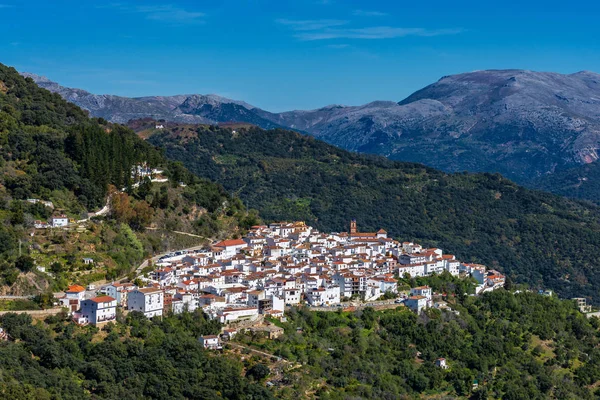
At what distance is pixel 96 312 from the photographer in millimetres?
36344

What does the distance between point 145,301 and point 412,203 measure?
56.8 metres

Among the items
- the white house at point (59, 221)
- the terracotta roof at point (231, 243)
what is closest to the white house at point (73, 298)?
the white house at point (59, 221)

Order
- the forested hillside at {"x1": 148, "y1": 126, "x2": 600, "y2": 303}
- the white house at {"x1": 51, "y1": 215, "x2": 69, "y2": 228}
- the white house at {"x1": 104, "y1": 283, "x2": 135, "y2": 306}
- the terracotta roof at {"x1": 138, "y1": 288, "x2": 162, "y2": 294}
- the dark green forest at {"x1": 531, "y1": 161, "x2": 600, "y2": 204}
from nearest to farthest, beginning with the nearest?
the white house at {"x1": 104, "y1": 283, "x2": 135, "y2": 306}
the terracotta roof at {"x1": 138, "y1": 288, "x2": 162, "y2": 294}
the white house at {"x1": 51, "y1": 215, "x2": 69, "y2": 228}
the forested hillside at {"x1": 148, "y1": 126, "x2": 600, "y2": 303}
the dark green forest at {"x1": 531, "y1": 161, "x2": 600, "y2": 204}

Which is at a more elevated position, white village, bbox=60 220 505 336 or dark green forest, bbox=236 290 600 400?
white village, bbox=60 220 505 336

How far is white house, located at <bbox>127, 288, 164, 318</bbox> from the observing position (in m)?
38.4

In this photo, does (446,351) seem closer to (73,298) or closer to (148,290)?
(148,290)

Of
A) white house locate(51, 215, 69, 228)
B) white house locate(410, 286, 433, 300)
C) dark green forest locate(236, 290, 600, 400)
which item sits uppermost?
white house locate(51, 215, 69, 228)

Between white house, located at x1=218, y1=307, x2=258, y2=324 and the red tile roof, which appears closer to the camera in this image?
the red tile roof

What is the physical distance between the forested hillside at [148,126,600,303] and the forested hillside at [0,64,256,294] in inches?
901

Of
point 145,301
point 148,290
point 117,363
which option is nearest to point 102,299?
point 145,301

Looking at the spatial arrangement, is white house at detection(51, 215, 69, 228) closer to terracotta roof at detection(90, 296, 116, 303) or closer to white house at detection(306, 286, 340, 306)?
terracotta roof at detection(90, 296, 116, 303)

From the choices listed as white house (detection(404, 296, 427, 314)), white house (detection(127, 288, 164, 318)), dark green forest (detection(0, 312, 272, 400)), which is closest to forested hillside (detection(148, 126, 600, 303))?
white house (detection(404, 296, 427, 314))

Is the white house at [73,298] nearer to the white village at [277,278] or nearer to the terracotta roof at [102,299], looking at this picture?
the white village at [277,278]

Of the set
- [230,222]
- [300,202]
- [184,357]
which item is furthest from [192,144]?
[184,357]
